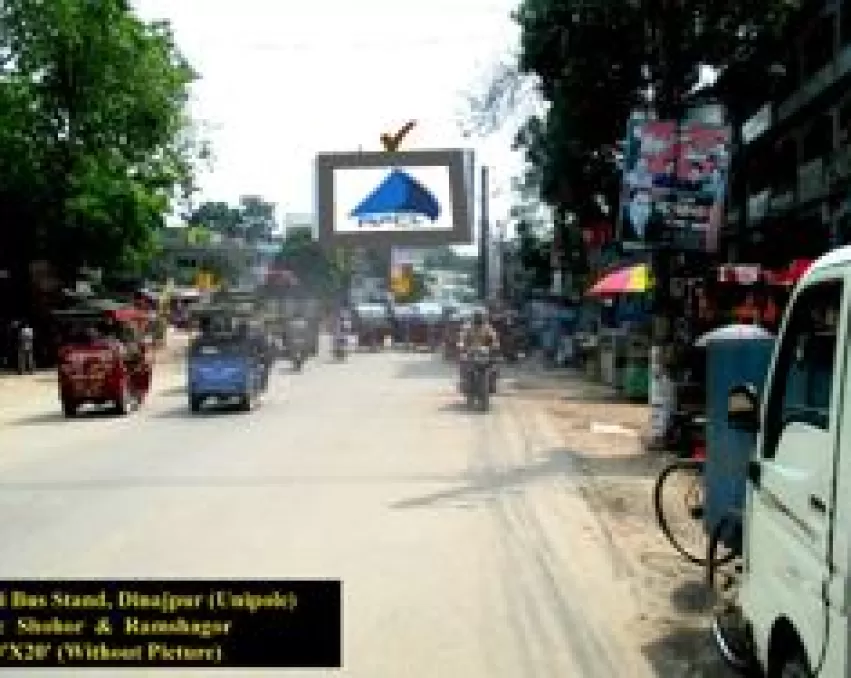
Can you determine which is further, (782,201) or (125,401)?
(782,201)


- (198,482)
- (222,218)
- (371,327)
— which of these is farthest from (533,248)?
(222,218)

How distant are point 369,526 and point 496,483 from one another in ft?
11.9

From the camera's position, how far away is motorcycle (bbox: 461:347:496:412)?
26578mm

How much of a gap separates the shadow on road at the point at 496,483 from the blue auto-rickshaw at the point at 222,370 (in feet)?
28.9

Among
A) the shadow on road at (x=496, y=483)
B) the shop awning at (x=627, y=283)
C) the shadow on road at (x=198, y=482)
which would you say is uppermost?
the shop awning at (x=627, y=283)

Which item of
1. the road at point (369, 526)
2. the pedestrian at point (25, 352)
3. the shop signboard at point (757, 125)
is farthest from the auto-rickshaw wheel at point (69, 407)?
the shop signboard at point (757, 125)

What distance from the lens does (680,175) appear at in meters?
19.8

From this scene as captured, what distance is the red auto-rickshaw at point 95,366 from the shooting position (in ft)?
86.5

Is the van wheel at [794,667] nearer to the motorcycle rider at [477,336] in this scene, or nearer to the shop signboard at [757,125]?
the motorcycle rider at [477,336]

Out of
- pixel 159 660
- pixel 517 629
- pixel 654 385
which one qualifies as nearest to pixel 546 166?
pixel 654 385

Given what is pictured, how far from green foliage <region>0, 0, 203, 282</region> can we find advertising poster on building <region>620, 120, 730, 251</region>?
106ft

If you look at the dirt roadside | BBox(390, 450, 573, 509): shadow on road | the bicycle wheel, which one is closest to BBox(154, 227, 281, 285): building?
the dirt roadside

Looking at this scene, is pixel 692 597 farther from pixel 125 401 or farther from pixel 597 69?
pixel 597 69

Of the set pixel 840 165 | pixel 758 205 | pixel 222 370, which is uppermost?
pixel 840 165
